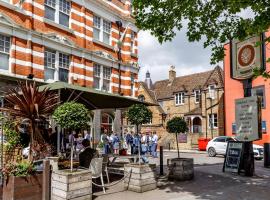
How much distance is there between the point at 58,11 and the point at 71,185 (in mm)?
13750

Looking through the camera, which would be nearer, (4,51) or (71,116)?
(71,116)

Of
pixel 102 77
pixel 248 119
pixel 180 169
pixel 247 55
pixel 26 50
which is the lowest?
pixel 180 169

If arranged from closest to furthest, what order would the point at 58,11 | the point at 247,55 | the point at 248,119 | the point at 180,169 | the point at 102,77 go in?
the point at 180,169, the point at 248,119, the point at 58,11, the point at 102,77, the point at 247,55

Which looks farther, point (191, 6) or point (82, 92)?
point (82, 92)

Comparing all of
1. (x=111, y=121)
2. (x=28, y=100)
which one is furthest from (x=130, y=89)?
(x=28, y=100)

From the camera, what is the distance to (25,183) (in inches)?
285

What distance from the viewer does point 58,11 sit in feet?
61.6

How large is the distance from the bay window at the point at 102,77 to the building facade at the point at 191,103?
1616 cm

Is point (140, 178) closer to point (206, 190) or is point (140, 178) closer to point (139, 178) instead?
point (139, 178)

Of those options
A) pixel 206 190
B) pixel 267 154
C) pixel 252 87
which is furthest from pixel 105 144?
pixel 252 87

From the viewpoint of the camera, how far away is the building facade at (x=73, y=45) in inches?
624

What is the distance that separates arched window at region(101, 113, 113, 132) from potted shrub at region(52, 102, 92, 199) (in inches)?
565

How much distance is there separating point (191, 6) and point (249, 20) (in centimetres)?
158

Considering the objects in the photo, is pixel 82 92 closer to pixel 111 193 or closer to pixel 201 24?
pixel 111 193
